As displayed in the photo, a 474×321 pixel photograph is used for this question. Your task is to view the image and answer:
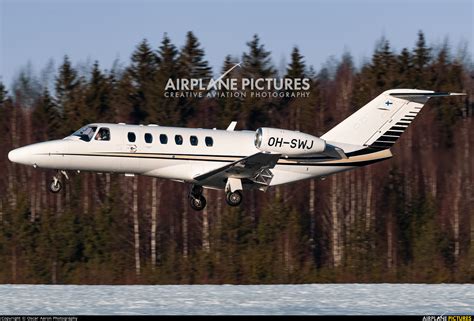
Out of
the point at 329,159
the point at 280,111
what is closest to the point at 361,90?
the point at 280,111

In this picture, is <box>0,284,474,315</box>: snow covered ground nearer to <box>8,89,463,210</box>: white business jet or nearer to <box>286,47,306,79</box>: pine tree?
<box>8,89,463,210</box>: white business jet

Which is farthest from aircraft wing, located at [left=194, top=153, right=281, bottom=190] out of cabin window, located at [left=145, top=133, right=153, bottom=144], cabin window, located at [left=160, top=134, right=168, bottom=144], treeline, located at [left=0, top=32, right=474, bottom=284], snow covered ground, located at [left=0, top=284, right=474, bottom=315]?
treeline, located at [left=0, top=32, right=474, bottom=284]

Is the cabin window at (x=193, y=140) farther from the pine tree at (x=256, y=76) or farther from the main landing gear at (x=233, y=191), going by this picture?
the pine tree at (x=256, y=76)

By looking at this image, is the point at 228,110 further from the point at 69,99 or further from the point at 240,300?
the point at 240,300

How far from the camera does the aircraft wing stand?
1054 inches

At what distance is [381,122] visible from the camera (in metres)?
29.7

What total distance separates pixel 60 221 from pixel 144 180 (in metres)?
4.49

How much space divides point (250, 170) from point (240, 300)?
16.3 ft

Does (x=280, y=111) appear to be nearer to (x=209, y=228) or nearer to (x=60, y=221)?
(x=209, y=228)

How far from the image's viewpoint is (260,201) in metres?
48.8

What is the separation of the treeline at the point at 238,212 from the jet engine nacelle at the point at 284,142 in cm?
1569

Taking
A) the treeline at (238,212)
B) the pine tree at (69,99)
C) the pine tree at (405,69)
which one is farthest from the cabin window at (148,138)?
the pine tree at (405,69)

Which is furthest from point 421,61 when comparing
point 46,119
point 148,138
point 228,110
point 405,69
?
point 148,138

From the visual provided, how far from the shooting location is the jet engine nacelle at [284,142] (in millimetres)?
26922
